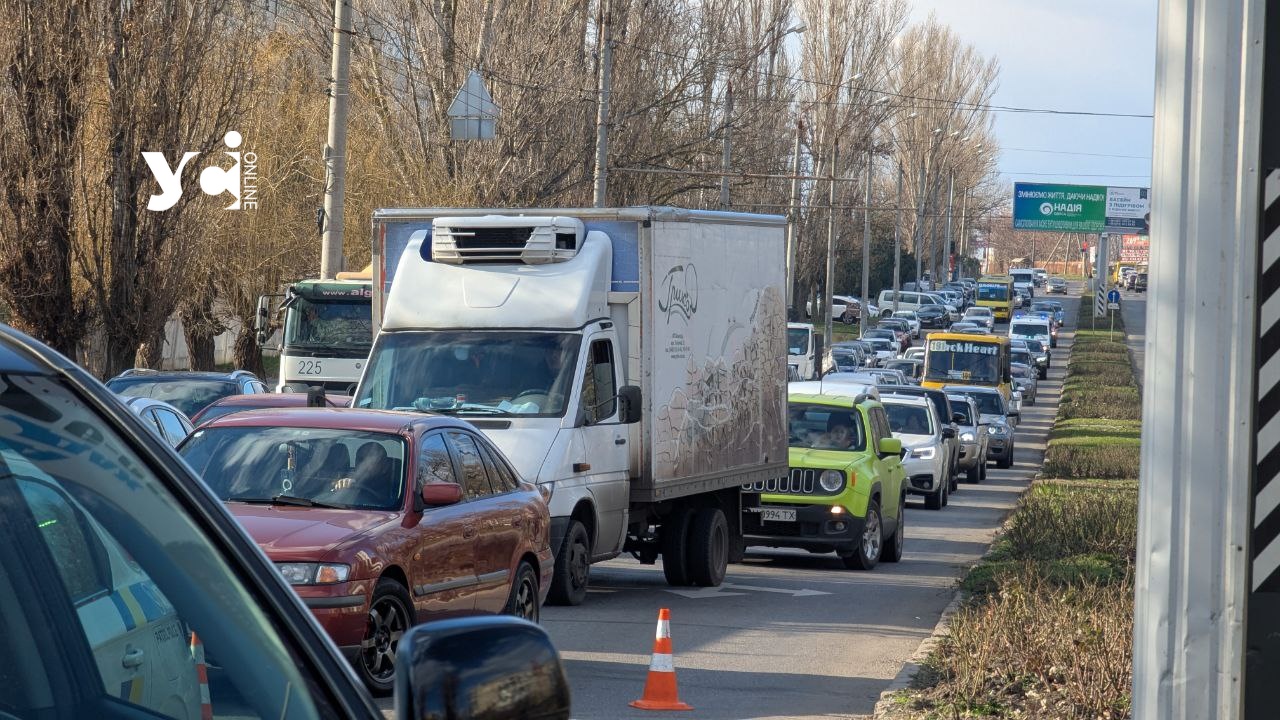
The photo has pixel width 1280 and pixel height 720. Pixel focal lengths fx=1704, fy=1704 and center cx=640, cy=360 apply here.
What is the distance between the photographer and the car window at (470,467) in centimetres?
1091

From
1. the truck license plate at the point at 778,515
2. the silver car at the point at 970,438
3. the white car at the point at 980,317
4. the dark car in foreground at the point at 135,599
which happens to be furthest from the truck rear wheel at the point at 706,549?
the white car at the point at 980,317

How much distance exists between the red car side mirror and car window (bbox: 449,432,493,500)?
61 centimetres

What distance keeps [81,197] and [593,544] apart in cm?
1586

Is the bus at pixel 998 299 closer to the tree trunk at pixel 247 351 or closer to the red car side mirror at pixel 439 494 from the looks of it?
the tree trunk at pixel 247 351

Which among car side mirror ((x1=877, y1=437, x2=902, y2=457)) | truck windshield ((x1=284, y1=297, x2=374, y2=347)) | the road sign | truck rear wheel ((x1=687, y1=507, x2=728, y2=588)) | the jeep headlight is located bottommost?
truck rear wheel ((x1=687, y1=507, x2=728, y2=588))

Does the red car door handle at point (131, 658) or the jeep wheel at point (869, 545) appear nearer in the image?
the red car door handle at point (131, 658)

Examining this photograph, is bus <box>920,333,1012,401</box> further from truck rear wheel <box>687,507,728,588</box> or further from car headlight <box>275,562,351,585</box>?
car headlight <box>275,562,351,585</box>

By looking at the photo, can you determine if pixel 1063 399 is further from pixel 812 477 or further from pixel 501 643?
A: pixel 501 643

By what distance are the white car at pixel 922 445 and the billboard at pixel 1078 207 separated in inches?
1829

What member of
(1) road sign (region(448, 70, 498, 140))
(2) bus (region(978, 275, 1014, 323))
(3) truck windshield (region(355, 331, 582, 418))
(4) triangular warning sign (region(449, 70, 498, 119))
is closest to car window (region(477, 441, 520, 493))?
(3) truck windshield (region(355, 331, 582, 418))

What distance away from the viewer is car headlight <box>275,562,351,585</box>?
915 cm

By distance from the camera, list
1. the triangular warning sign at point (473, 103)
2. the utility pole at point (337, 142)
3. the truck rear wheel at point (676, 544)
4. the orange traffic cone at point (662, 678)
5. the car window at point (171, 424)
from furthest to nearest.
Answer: the triangular warning sign at point (473, 103) → the utility pole at point (337, 142) → the truck rear wheel at point (676, 544) → the car window at point (171, 424) → the orange traffic cone at point (662, 678)

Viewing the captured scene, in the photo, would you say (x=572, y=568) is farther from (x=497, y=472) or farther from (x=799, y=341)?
(x=799, y=341)

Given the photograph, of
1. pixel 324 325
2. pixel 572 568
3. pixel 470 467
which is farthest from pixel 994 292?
pixel 470 467
